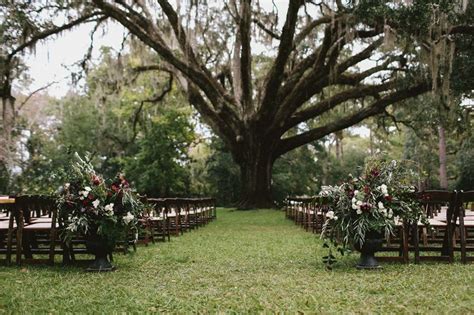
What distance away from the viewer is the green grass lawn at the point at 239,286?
384 centimetres

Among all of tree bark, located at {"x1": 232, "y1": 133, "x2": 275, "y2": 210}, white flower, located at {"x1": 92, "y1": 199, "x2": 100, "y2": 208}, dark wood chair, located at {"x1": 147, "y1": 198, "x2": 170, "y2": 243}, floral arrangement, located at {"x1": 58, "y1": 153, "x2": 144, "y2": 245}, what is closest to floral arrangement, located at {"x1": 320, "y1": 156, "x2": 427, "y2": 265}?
floral arrangement, located at {"x1": 58, "y1": 153, "x2": 144, "y2": 245}

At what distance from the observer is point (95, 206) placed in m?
5.62

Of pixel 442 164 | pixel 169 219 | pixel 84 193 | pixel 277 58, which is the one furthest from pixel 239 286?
pixel 442 164

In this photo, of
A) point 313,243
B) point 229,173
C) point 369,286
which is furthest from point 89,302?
point 229,173

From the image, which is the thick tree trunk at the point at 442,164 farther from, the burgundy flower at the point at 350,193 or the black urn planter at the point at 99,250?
the black urn planter at the point at 99,250

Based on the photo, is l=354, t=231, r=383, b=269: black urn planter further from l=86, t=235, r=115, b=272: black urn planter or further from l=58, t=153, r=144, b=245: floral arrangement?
l=86, t=235, r=115, b=272: black urn planter

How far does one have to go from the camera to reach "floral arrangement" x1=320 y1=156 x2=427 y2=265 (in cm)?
555

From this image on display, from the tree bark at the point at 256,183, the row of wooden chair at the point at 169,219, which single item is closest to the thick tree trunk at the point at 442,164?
the tree bark at the point at 256,183

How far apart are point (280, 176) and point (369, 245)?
80.0ft

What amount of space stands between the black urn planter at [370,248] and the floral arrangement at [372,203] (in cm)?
6

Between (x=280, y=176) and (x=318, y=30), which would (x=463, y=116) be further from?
(x=280, y=176)

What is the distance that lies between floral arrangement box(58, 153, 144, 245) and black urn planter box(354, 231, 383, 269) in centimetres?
257

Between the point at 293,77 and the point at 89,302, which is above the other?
the point at 293,77

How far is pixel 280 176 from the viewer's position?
30.0 meters
